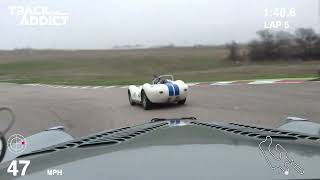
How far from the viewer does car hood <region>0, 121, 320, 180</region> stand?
1466 millimetres

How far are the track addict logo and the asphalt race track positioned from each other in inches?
67.5

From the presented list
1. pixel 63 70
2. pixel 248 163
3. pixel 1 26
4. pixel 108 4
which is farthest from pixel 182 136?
pixel 63 70

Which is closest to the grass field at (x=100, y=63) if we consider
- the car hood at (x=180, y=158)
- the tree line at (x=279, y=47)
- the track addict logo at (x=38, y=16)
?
the tree line at (x=279, y=47)

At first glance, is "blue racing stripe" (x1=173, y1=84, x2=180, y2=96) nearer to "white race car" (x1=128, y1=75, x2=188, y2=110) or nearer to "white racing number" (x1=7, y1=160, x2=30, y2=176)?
"white race car" (x1=128, y1=75, x2=188, y2=110)

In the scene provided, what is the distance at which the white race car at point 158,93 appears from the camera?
10320 millimetres

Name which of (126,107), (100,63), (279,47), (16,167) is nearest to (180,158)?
(16,167)

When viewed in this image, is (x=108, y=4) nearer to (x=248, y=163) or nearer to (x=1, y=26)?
(x=1, y=26)

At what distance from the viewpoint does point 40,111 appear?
8133mm

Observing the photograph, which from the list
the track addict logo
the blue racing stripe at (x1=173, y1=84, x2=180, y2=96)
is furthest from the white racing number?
the blue racing stripe at (x1=173, y1=84, x2=180, y2=96)

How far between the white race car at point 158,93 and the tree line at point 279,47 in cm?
381

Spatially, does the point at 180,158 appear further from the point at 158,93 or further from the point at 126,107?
the point at 158,93

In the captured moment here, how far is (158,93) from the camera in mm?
10758

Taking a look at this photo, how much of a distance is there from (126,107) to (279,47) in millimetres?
4013

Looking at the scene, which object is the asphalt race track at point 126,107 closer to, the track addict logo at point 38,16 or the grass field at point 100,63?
the grass field at point 100,63
